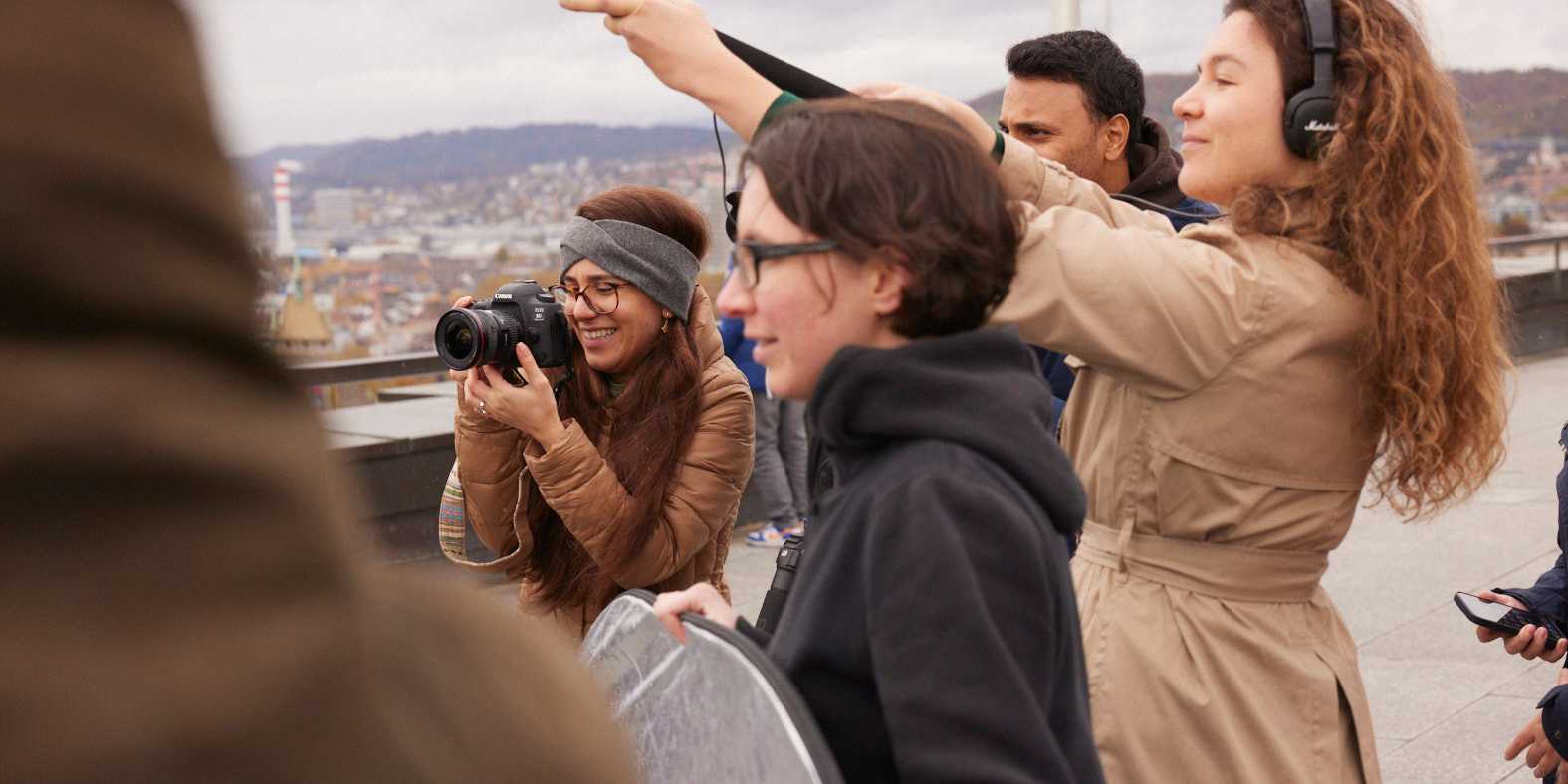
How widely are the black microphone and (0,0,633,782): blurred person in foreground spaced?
170cm

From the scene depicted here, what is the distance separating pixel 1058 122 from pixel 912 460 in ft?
7.75

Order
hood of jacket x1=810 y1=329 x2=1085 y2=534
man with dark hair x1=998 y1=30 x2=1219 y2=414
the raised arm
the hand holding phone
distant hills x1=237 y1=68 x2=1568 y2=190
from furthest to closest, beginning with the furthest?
distant hills x1=237 y1=68 x2=1568 y2=190 < man with dark hair x1=998 y1=30 x2=1219 y2=414 < the hand holding phone < the raised arm < hood of jacket x1=810 y1=329 x2=1085 y2=534

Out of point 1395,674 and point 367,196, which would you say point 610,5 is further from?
point 367,196

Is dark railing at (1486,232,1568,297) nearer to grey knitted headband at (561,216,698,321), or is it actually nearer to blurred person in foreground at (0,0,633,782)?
grey knitted headband at (561,216,698,321)

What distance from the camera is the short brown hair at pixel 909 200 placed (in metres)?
1.78

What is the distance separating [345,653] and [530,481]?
2.89 m

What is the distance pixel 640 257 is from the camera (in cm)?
356

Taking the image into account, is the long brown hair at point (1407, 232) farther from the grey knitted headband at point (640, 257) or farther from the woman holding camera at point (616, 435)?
the grey knitted headband at point (640, 257)

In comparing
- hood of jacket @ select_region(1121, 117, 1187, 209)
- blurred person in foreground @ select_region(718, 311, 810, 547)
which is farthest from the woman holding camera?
blurred person in foreground @ select_region(718, 311, 810, 547)

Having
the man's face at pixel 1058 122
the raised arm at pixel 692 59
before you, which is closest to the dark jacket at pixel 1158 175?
the man's face at pixel 1058 122

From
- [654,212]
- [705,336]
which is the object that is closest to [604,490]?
[705,336]

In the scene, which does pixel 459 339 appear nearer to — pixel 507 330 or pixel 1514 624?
pixel 507 330

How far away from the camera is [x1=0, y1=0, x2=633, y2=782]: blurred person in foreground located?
50 centimetres

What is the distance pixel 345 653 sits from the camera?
1.92 feet
